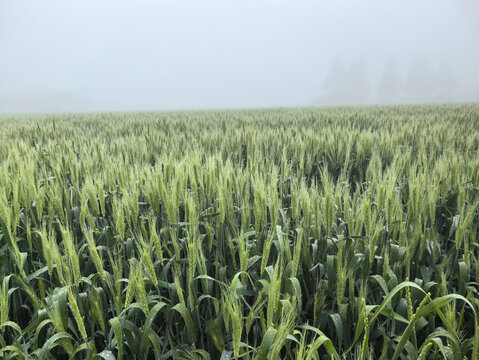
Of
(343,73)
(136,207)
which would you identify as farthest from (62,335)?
(343,73)

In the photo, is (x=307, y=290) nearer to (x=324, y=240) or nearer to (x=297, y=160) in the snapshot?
(x=324, y=240)

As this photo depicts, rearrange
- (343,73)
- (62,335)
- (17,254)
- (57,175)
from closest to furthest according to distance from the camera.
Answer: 1. (62,335)
2. (17,254)
3. (57,175)
4. (343,73)

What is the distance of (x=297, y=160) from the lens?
3051 millimetres

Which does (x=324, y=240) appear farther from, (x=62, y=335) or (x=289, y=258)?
(x=62, y=335)

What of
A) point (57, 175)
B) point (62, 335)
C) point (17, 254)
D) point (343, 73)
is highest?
point (343, 73)

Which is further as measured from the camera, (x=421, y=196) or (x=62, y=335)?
(x=421, y=196)

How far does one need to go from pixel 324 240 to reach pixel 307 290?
0.21m

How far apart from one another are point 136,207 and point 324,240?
2.64ft

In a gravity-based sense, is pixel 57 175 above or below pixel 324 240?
above

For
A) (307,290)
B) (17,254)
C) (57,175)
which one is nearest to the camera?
(17,254)

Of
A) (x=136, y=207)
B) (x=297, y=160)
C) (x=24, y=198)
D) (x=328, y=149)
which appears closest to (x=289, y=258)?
(x=136, y=207)

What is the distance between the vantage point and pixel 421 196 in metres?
1.53

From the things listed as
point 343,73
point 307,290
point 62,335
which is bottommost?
point 307,290

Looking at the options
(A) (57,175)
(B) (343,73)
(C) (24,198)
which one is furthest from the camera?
(B) (343,73)
